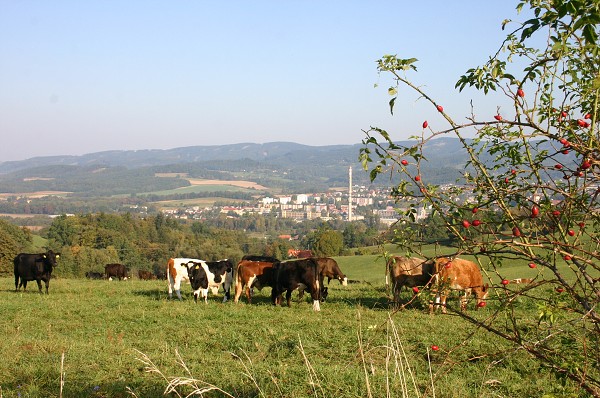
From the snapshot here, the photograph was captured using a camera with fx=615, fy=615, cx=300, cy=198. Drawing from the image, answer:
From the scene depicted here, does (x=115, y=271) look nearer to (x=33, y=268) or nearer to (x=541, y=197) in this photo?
(x=33, y=268)

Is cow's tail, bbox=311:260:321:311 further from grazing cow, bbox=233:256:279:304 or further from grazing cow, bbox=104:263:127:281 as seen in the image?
grazing cow, bbox=104:263:127:281

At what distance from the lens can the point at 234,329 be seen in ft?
42.7

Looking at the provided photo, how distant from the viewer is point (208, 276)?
19.1 m

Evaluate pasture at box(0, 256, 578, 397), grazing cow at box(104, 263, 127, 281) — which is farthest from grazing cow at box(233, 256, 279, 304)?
grazing cow at box(104, 263, 127, 281)

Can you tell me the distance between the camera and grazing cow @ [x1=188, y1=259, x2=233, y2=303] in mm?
18734

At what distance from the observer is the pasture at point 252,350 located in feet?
25.8

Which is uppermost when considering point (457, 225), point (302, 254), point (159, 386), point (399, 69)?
point (399, 69)

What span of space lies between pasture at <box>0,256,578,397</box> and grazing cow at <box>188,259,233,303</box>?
0.51 meters

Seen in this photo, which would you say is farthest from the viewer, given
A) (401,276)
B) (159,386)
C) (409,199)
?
(401,276)

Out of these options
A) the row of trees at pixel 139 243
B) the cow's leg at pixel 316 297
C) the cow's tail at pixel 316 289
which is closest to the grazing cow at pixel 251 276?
the cow's tail at pixel 316 289

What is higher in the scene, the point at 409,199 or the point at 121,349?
the point at 409,199

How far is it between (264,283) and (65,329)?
19.5 feet

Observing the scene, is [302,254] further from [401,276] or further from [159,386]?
[159,386]

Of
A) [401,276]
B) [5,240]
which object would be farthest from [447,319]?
[5,240]
